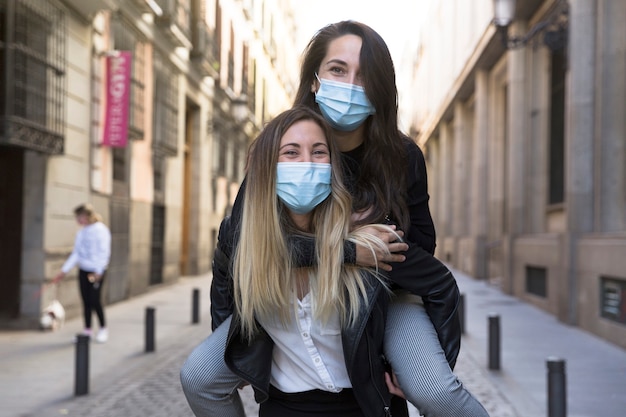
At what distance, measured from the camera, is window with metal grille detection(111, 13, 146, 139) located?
14.6 meters

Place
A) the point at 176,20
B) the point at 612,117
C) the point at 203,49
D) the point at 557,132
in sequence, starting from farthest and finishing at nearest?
the point at 203,49
the point at 176,20
the point at 557,132
the point at 612,117

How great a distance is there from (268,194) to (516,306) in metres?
13.9

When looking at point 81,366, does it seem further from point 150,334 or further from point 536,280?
point 536,280

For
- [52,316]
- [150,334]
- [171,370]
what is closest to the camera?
[171,370]

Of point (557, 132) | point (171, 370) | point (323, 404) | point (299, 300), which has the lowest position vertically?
point (171, 370)

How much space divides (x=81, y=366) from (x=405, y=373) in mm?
5269

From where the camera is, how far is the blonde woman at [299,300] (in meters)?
2.07

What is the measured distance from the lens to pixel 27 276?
10.9 metres

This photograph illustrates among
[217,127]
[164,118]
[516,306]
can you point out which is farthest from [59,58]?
[217,127]

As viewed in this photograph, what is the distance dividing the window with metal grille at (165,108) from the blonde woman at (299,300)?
1583cm

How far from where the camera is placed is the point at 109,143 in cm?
1322

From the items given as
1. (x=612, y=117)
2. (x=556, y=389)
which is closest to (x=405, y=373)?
(x=556, y=389)

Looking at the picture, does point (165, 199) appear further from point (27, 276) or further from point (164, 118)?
point (27, 276)

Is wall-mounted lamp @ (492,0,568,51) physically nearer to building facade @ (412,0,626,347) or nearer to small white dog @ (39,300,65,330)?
building facade @ (412,0,626,347)
